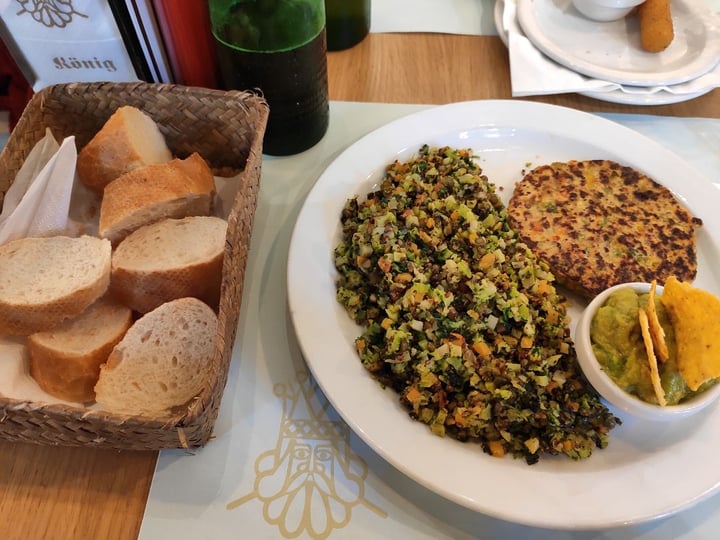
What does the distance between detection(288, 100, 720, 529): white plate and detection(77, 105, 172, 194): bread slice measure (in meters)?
0.42

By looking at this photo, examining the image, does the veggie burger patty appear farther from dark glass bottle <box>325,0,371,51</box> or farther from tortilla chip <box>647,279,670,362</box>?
→ dark glass bottle <box>325,0,371,51</box>

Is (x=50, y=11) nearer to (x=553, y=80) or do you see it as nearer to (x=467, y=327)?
(x=467, y=327)

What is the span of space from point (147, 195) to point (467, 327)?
0.77m

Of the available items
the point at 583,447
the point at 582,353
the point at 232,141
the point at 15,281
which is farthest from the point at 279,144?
the point at 583,447

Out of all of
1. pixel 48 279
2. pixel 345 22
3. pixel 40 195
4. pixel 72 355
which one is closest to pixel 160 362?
pixel 72 355

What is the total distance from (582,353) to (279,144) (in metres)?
1.03

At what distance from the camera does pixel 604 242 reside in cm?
137

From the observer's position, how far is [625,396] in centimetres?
103

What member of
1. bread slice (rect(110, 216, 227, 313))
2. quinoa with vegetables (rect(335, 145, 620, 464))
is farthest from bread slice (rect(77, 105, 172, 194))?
quinoa with vegetables (rect(335, 145, 620, 464))

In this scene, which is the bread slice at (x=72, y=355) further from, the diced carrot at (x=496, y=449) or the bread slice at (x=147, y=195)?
the diced carrot at (x=496, y=449)

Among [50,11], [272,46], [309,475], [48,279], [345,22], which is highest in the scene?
[50,11]

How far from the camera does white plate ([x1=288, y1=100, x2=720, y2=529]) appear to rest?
0.96m

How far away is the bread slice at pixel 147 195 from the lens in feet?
3.96

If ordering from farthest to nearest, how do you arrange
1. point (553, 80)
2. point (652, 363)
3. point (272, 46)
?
1. point (553, 80)
2. point (272, 46)
3. point (652, 363)
